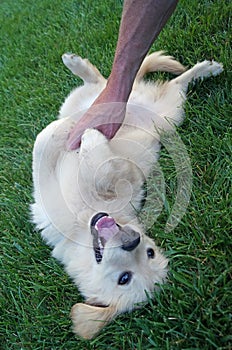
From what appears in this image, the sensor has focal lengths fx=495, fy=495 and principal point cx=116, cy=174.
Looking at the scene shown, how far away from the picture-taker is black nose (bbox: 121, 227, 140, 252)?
80.9 inches

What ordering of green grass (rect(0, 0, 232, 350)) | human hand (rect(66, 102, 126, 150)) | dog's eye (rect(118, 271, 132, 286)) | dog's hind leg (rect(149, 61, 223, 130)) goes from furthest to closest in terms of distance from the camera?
dog's hind leg (rect(149, 61, 223, 130)) < human hand (rect(66, 102, 126, 150)) < dog's eye (rect(118, 271, 132, 286)) < green grass (rect(0, 0, 232, 350))

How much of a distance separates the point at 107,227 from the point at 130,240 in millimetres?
170

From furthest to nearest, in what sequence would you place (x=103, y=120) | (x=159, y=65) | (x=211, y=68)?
1. (x=159, y=65)
2. (x=211, y=68)
3. (x=103, y=120)

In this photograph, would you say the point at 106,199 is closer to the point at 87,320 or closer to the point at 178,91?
the point at 87,320

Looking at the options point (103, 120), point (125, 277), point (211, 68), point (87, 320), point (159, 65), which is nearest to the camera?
point (87, 320)

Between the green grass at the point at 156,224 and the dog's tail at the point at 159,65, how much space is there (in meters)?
0.13

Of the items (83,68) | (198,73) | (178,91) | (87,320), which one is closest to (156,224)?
(87,320)

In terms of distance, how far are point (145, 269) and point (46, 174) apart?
76cm

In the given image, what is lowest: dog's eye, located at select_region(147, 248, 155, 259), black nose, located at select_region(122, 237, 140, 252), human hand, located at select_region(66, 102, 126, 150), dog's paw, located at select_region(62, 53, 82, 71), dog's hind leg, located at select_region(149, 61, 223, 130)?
dog's eye, located at select_region(147, 248, 155, 259)

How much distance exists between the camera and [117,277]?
211cm

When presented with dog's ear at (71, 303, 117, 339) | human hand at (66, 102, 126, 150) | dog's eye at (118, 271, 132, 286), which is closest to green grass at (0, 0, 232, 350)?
dog's ear at (71, 303, 117, 339)

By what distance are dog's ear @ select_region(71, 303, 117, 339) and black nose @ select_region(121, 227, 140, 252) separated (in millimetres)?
272

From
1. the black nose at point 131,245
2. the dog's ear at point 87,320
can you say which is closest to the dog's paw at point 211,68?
the black nose at point 131,245

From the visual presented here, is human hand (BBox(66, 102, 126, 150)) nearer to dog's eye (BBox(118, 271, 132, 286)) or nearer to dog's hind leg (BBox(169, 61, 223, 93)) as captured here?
dog's hind leg (BBox(169, 61, 223, 93))
